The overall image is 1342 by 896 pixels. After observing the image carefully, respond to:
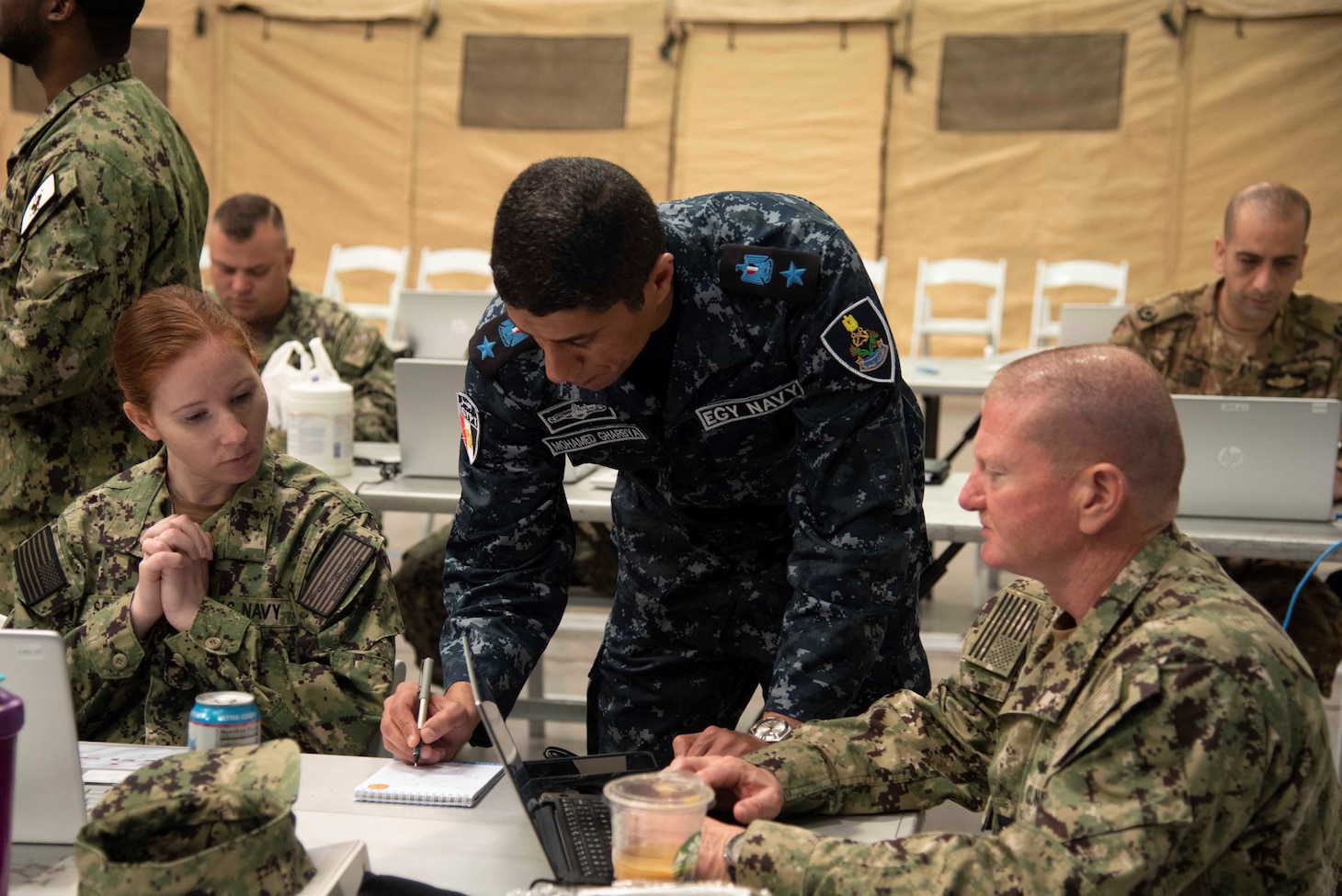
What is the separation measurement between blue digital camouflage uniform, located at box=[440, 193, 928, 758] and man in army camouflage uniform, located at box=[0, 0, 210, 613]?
3.09 feet

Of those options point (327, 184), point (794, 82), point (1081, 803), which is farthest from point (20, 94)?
point (1081, 803)

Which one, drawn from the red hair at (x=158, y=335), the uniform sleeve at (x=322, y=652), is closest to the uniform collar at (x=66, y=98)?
the red hair at (x=158, y=335)

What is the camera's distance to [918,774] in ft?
5.18

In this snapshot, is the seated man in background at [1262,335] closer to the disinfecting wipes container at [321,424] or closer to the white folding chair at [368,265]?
the disinfecting wipes container at [321,424]

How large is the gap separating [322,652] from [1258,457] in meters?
2.21

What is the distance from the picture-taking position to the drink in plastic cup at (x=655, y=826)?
4.17 feet

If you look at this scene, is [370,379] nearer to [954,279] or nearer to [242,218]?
[242,218]

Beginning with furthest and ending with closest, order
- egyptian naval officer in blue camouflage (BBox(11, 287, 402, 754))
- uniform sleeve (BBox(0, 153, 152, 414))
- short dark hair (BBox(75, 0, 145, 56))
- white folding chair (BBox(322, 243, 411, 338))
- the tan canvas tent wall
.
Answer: the tan canvas tent wall → white folding chair (BBox(322, 243, 411, 338)) → short dark hair (BBox(75, 0, 145, 56)) → uniform sleeve (BBox(0, 153, 152, 414)) → egyptian naval officer in blue camouflage (BBox(11, 287, 402, 754))

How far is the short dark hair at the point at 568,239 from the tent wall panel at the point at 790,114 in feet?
24.1

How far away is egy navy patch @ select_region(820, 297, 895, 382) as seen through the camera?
1.75 meters

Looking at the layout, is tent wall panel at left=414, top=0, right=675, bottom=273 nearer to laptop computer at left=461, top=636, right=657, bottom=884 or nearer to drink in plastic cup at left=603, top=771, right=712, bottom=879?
laptop computer at left=461, top=636, right=657, bottom=884

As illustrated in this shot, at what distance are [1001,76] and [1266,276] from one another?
516 centimetres

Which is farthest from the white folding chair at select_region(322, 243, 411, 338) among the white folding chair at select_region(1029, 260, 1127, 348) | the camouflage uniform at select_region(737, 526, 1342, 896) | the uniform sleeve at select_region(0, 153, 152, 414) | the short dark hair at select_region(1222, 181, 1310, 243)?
the camouflage uniform at select_region(737, 526, 1342, 896)

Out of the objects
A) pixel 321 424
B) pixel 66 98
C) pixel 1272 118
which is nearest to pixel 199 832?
pixel 66 98
